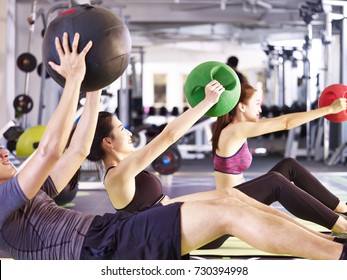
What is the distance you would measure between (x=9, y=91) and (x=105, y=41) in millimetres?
5805

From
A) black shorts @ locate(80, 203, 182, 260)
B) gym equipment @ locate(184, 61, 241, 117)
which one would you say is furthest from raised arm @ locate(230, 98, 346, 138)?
black shorts @ locate(80, 203, 182, 260)

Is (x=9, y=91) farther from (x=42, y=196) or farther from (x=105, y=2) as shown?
(x=42, y=196)

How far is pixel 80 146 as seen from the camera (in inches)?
81.4

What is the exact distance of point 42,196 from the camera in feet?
6.07

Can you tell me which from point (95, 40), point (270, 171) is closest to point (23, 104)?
point (270, 171)

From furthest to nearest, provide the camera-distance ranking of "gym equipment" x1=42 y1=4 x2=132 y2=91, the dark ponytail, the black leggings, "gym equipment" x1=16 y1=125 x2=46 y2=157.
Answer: "gym equipment" x1=16 y1=125 x2=46 y2=157, the black leggings, the dark ponytail, "gym equipment" x1=42 y1=4 x2=132 y2=91

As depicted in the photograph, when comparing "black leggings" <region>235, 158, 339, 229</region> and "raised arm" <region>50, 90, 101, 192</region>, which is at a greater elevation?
"raised arm" <region>50, 90, 101, 192</region>

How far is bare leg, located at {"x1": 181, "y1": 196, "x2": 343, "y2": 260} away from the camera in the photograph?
1647mm

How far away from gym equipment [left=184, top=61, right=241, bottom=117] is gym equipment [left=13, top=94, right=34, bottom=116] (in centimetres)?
469

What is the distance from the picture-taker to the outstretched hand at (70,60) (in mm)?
1613

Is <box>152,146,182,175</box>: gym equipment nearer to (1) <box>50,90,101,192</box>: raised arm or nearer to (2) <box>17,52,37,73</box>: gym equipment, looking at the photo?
(2) <box>17,52,37,73</box>: gym equipment

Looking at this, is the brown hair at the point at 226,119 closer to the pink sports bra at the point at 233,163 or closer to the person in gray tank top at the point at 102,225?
the pink sports bra at the point at 233,163

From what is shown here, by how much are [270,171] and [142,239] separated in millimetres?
1187
